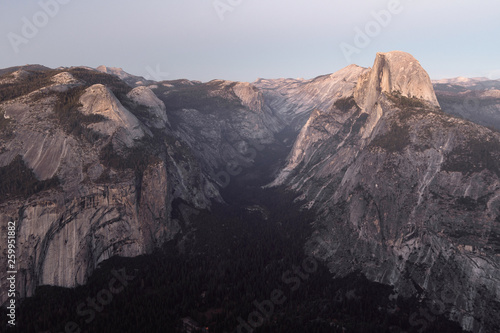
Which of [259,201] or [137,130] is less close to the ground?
[137,130]

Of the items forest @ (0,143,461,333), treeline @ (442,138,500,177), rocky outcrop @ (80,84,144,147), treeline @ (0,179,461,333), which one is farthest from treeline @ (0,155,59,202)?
treeline @ (442,138,500,177)

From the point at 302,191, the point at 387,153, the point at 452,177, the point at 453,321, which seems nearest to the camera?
the point at 453,321

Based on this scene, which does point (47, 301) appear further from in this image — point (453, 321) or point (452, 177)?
point (452, 177)

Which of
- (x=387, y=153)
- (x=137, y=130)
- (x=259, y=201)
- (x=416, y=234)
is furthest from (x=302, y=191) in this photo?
(x=137, y=130)

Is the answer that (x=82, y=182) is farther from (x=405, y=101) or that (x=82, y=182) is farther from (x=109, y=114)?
(x=405, y=101)

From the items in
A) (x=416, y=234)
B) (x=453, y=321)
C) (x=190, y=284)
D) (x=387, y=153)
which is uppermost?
(x=387, y=153)

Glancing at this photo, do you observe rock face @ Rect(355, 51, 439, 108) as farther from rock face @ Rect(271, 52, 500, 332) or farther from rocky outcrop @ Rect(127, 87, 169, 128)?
rocky outcrop @ Rect(127, 87, 169, 128)

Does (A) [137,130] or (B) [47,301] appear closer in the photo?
(B) [47,301]

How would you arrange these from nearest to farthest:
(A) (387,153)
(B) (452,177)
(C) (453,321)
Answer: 1. (C) (453,321)
2. (B) (452,177)
3. (A) (387,153)
